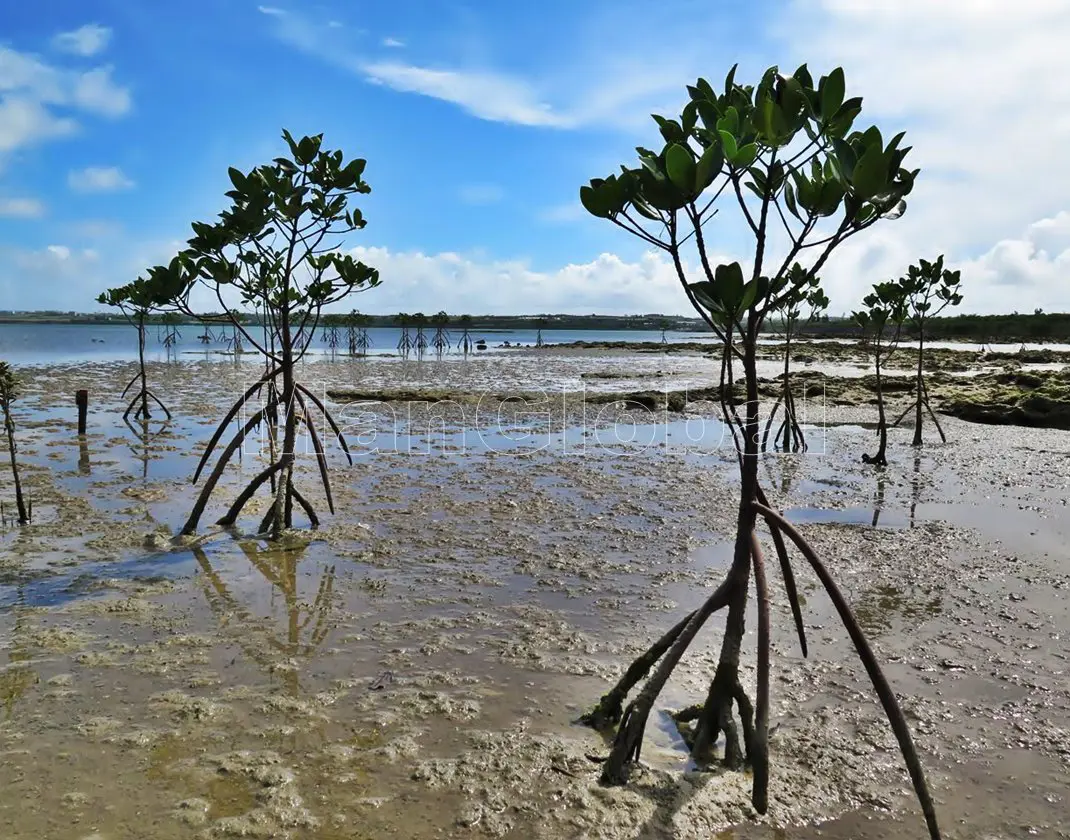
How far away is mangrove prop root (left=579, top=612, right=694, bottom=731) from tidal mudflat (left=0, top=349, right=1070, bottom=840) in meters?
0.11

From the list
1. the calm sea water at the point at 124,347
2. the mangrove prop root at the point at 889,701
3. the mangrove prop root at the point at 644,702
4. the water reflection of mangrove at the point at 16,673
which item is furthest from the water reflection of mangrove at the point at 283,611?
the calm sea water at the point at 124,347

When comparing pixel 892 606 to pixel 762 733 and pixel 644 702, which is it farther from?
pixel 644 702

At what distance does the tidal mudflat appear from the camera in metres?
3.26

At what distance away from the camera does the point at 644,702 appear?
3.25m

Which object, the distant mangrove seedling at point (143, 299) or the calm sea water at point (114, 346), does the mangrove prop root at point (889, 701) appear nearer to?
the distant mangrove seedling at point (143, 299)

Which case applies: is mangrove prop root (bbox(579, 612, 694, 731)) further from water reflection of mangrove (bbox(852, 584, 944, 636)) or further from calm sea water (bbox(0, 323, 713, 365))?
calm sea water (bbox(0, 323, 713, 365))

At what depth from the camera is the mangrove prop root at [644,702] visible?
3.27 meters

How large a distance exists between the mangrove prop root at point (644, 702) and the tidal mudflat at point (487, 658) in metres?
0.12

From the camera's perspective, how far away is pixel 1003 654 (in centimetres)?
507

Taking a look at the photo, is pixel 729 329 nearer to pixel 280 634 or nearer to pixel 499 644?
pixel 499 644

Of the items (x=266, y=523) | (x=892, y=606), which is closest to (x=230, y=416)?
(x=266, y=523)

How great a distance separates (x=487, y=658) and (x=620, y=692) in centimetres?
125

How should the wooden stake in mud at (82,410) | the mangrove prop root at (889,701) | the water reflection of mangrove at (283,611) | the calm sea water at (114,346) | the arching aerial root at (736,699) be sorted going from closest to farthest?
the mangrove prop root at (889,701), the arching aerial root at (736,699), the water reflection of mangrove at (283,611), the wooden stake in mud at (82,410), the calm sea water at (114,346)

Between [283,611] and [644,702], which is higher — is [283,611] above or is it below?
below
